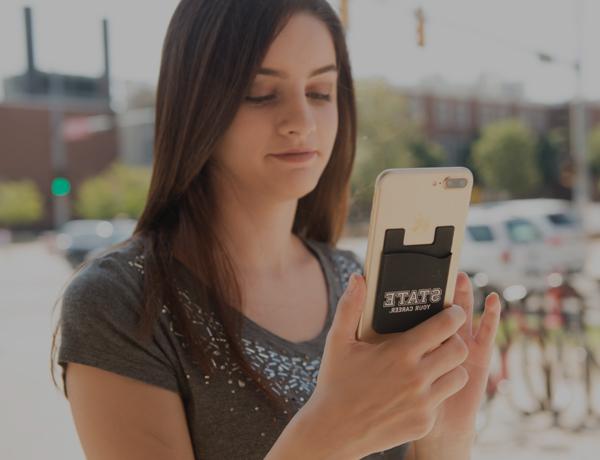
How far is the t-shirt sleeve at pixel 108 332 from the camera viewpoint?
Result: 0.97 m

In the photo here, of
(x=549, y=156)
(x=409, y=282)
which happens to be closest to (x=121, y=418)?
(x=409, y=282)

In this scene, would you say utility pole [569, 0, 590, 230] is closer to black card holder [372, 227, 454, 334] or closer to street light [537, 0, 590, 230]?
street light [537, 0, 590, 230]

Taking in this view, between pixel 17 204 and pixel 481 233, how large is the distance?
58.0ft

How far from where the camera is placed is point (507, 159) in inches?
694

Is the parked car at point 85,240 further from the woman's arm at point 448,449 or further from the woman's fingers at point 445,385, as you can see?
the woman's fingers at point 445,385

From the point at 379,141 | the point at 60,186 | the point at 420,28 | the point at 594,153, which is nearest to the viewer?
the point at 379,141

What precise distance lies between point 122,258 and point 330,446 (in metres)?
0.43

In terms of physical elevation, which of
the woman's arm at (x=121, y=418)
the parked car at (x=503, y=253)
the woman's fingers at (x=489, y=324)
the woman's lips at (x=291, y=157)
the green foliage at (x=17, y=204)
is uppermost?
the woman's lips at (x=291, y=157)

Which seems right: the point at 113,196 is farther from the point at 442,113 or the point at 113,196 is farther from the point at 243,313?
the point at 243,313

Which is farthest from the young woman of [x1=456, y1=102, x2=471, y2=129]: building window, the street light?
[x1=456, y1=102, x2=471, y2=129]: building window

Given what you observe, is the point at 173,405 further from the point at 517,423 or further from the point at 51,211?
the point at 51,211

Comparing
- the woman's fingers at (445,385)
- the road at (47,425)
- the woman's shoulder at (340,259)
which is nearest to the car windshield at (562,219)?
the road at (47,425)

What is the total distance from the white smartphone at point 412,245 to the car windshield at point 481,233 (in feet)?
29.9

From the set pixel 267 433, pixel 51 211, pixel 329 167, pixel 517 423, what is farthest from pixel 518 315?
pixel 51 211
